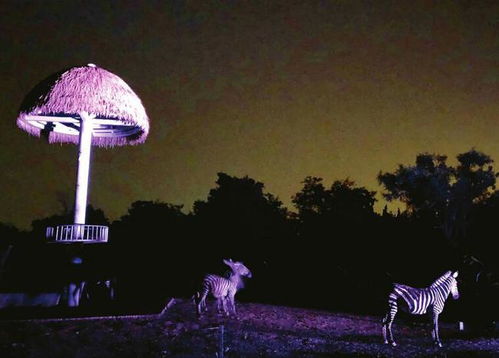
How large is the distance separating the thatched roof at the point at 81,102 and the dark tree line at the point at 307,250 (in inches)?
187

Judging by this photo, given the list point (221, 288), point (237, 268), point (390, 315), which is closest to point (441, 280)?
point (390, 315)

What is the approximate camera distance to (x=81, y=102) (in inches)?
584

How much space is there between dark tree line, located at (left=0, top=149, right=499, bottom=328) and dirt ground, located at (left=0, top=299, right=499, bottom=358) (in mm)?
4676

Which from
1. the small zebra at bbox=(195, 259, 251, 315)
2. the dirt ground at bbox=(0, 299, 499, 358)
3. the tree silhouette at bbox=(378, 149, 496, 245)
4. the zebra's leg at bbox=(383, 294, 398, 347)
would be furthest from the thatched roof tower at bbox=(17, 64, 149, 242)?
the tree silhouette at bbox=(378, 149, 496, 245)

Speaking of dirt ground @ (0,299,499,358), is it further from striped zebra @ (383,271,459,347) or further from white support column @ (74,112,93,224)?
white support column @ (74,112,93,224)

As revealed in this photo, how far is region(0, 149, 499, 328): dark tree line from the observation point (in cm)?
2005

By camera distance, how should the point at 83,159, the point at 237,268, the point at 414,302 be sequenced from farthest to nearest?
the point at 237,268
the point at 83,159
the point at 414,302

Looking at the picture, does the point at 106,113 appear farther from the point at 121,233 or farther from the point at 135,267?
the point at 121,233

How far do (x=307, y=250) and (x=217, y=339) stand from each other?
476 inches

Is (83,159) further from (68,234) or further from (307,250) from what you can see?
(307,250)

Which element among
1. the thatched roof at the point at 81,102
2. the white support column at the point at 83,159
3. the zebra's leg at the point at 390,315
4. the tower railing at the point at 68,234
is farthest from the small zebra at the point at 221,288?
the thatched roof at the point at 81,102

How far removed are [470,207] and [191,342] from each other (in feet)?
79.8

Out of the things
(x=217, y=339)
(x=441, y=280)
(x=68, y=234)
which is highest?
(x=68, y=234)

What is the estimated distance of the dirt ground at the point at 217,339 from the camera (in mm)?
9594
